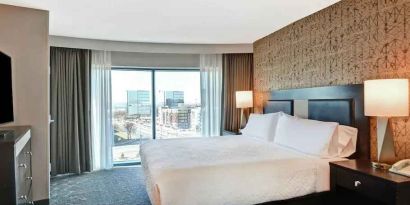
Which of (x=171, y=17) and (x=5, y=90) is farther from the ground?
(x=171, y=17)

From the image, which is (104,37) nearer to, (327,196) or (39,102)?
(39,102)

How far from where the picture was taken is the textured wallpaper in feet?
8.11

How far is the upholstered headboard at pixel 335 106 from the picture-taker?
9.27 feet

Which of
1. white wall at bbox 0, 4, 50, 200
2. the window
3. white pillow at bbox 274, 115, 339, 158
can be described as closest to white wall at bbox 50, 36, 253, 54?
the window

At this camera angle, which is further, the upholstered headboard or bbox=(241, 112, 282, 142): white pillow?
bbox=(241, 112, 282, 142): white pillow

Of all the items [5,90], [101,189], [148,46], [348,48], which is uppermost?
[148,46]

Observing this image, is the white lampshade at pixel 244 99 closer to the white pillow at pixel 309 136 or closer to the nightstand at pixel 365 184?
the white pillow at pixel 309 136

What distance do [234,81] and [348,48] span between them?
289cm

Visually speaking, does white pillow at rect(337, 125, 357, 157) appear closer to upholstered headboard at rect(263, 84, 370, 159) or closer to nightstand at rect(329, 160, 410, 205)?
upholstered headboard at rect(263, 84, 370, 159)

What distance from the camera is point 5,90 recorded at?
9.34 ft

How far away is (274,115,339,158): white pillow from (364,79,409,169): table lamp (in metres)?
0.48

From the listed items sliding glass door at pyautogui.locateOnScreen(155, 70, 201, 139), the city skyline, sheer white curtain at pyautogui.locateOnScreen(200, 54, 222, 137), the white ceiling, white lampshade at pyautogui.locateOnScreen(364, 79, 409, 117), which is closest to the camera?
white lampshade at pyautogui.locateOnScreen(364, 79, 409, 117)

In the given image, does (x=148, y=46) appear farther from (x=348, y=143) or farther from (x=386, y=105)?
(x=386, y=105)

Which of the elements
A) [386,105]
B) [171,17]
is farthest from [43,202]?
[386,105]
